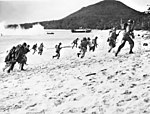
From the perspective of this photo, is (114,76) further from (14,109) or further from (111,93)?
(14,109)

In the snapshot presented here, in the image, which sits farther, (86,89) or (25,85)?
(25,85)

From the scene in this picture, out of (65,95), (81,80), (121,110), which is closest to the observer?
(121,110)

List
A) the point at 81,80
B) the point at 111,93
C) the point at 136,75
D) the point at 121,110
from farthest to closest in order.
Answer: the point at 81,80 → the point at 136,75 → the point at 111,93 → the point at 121,110

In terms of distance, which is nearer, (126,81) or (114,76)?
(126,81)

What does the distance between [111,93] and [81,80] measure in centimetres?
223

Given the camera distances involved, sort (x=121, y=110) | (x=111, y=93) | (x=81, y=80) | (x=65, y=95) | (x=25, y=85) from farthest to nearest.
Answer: (x=25, y=85), (x=81, y=80), (x=65, y=95), (x=111, y=93), (x=121, y=110)

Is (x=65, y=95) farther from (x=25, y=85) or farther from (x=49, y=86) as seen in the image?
(x=25, y=85)

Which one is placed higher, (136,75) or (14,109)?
(136,75)

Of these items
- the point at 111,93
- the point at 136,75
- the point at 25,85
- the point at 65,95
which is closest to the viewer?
the point at 111,93

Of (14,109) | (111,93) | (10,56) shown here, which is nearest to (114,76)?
(111,93)

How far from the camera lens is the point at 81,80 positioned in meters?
9.59

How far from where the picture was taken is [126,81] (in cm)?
830

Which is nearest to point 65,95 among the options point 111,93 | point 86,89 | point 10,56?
point 86,89

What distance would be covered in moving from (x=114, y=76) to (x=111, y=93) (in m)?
1.75
